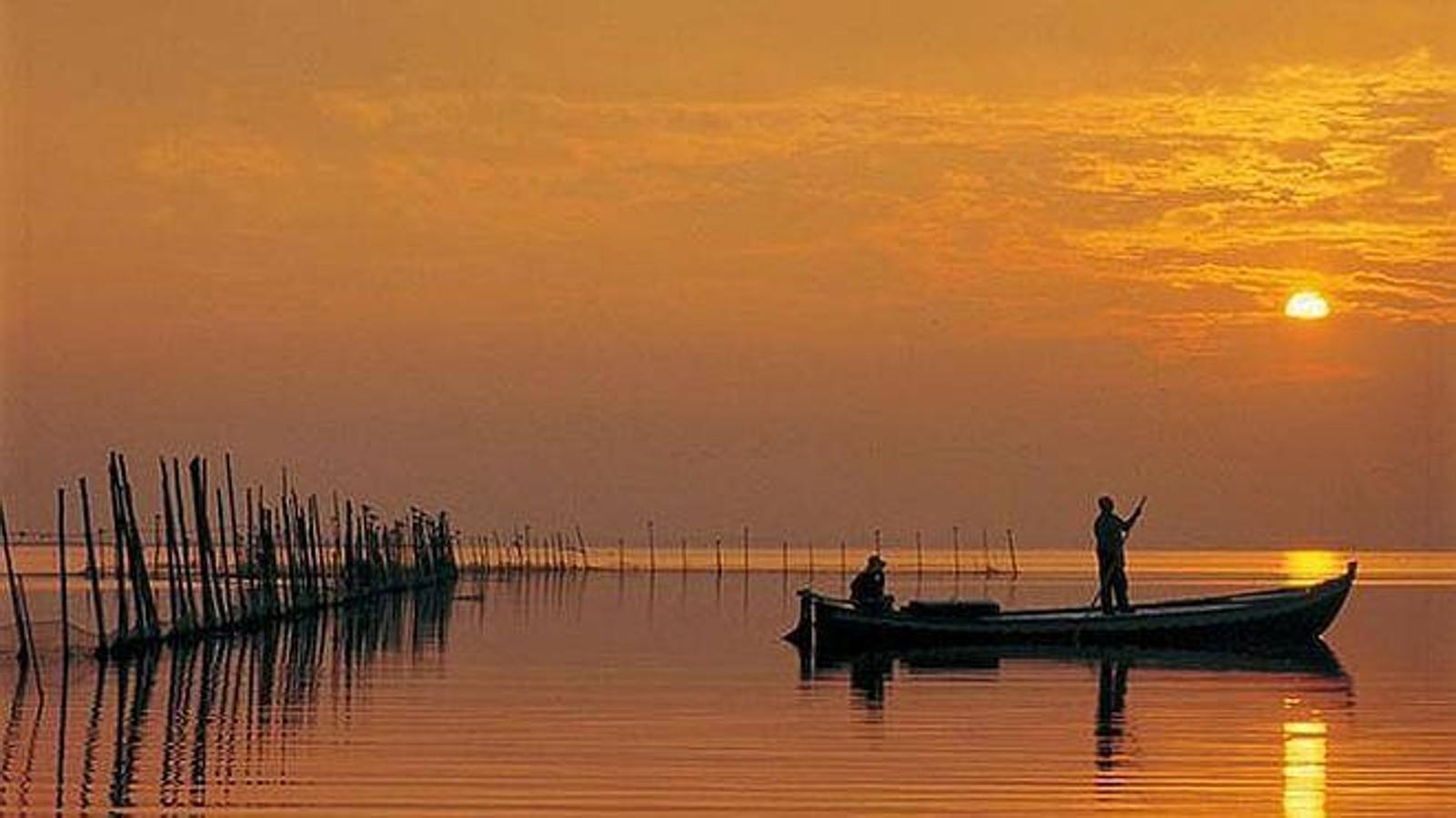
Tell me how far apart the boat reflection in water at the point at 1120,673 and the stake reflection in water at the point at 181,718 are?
543cm

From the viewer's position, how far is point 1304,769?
1975 cm

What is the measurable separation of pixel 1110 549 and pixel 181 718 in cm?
1530

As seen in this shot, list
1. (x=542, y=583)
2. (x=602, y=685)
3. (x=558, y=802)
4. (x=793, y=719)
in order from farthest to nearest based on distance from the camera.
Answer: (x=542, y=583) < (x=602, y=685) < (x=793, y=719) < (x=558, y=802)

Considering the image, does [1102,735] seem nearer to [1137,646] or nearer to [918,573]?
[1137,646]

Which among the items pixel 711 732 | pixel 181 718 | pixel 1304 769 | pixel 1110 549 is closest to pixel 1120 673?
pixel 1110 549

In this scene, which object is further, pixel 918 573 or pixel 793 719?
pixel 918 573

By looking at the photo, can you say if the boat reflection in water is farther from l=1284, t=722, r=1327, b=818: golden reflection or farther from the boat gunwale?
the boat gunwale

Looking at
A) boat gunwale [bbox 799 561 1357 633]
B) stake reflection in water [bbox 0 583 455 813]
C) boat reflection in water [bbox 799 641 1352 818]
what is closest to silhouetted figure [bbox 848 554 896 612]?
boat gunwale [bbox 799 561 1357 633]

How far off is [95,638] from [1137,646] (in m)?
13.2

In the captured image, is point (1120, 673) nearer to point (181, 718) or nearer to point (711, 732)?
point (711, 732)

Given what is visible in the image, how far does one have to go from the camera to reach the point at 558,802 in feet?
55.8

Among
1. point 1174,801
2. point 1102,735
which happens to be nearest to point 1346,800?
point 1174,801

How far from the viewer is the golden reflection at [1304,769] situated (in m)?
17.3

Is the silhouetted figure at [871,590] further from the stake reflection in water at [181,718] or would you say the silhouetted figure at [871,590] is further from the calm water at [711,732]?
the stake reflection in water at [181,718]
